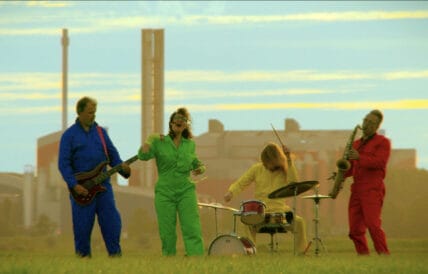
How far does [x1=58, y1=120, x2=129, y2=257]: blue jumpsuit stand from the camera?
1475 cm

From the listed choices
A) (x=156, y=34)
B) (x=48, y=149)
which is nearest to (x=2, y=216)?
(x=48, y=149)

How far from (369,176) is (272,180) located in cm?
138

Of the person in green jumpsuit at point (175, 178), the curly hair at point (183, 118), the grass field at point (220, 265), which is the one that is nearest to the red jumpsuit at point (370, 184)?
the grass field at point (220, 265)

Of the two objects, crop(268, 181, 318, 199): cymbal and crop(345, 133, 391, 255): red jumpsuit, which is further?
crop(345, 133, 391, 255): red jumpsuit

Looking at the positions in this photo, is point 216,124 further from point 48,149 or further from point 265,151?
point 265,151

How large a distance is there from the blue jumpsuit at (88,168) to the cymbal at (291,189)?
2.31 metres


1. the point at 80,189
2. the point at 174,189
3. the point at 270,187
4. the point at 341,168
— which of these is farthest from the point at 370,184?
the point at 80,189

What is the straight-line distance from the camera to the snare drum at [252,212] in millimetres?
16422

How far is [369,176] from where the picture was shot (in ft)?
55.4

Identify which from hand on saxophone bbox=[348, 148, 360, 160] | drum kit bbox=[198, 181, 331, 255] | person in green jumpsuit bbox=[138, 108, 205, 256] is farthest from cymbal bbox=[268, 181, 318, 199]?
person in green jumpsuit bbox=[138, 108, 205, 256]

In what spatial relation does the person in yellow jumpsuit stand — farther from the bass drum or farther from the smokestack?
the smokestack

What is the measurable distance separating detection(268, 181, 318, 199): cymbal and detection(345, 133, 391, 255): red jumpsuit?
3.23ft

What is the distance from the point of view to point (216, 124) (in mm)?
133125

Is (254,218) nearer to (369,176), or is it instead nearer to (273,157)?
(273,157)
